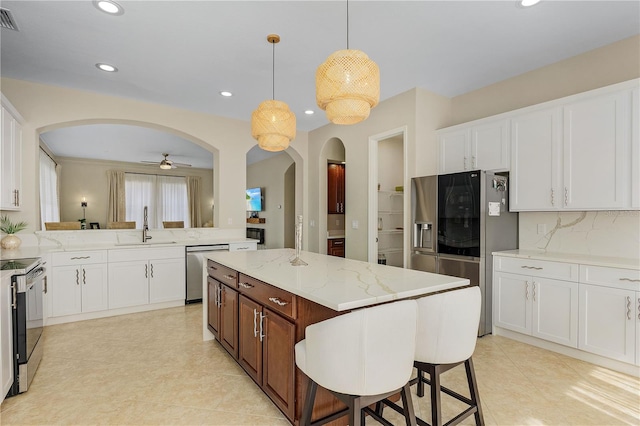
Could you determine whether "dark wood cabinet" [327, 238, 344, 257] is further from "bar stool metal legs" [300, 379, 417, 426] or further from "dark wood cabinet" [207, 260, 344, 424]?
"bar stool metal legs" [300, 379, 417, 426]

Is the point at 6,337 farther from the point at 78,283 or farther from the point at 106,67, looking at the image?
the point at 106,67

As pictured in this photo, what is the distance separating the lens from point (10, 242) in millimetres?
3418

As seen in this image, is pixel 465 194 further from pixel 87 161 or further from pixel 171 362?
pixel 87 161

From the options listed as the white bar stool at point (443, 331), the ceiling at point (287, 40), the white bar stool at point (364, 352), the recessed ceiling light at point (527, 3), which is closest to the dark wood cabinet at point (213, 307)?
the white bar stool at point (364, 352)

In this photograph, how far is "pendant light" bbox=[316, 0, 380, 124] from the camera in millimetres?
1792

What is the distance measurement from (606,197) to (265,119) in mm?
2958

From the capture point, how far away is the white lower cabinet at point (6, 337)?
6.53 ft

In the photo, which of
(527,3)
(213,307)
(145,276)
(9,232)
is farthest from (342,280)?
(9,232)

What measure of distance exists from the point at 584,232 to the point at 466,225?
3.51 ft

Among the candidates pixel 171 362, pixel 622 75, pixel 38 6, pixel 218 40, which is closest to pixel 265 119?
pixel 218 40

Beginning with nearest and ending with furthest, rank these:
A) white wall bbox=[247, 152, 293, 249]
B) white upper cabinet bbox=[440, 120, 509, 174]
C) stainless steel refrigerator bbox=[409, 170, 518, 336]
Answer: stainless steel refrigerator bbox=[409, 170, 518, 336] → white upper cabinet bbox=[440, 120, 509, 174] → white wall bbox=[247, 152, 293, 249]

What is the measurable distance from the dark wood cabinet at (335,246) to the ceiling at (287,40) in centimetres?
277

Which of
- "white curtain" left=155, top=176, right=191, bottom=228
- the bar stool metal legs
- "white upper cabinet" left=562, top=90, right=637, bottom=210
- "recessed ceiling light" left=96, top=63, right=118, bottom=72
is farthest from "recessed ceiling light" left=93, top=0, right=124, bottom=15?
"white curtain" left=155, top=176, right=191, bottom=228

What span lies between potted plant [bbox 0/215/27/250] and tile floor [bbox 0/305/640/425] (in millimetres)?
1086
